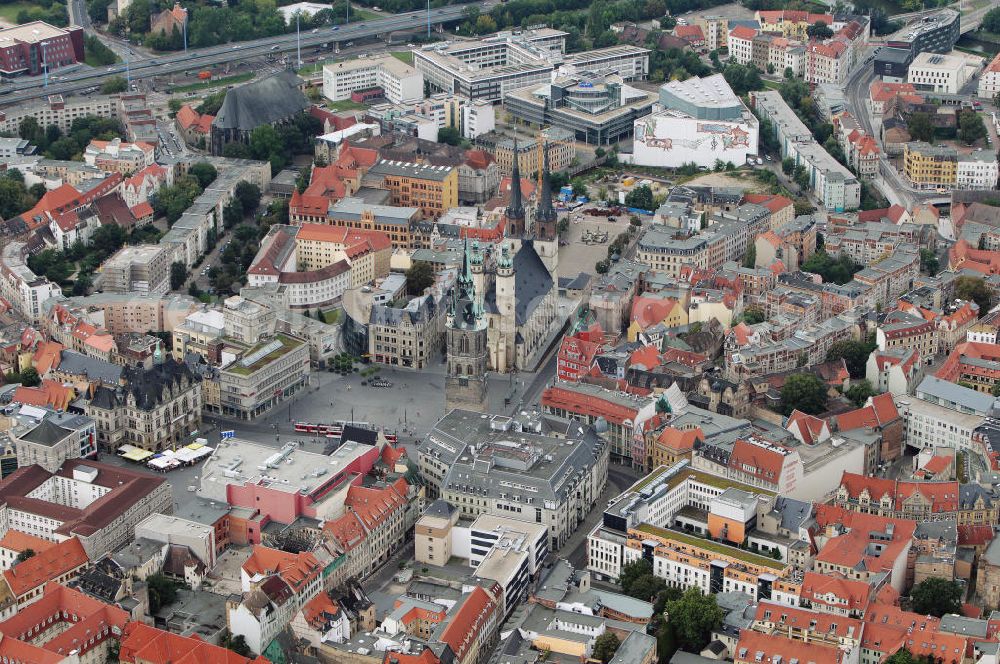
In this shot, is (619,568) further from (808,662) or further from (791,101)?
(791,101)

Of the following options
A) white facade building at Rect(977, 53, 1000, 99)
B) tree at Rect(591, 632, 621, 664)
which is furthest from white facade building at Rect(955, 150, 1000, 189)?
tree at Rect(591, 632, 621, 664)

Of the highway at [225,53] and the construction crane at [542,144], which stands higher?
the highway at [225,53]

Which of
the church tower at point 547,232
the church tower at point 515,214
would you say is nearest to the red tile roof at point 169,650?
the church tower at point 547,232

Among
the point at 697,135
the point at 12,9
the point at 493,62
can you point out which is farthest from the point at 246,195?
the point at 12,9

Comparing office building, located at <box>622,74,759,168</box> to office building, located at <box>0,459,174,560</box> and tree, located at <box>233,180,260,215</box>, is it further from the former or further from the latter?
office building, located at <box>0,459,174,560</box>

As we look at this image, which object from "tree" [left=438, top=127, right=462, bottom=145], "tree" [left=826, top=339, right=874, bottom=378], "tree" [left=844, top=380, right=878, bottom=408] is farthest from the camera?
"tree" [left=438, top=127, right=462, bottom=145]

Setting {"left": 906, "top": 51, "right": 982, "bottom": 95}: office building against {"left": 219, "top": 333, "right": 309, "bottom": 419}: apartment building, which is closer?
{"left": 219, "top": 333, "right": 309, "bottom": 419}: apartment building

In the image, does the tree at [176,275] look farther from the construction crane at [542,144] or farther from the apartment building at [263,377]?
the construction crane at [542,144]

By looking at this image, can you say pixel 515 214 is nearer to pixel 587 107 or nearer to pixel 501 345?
pixel 501 345
